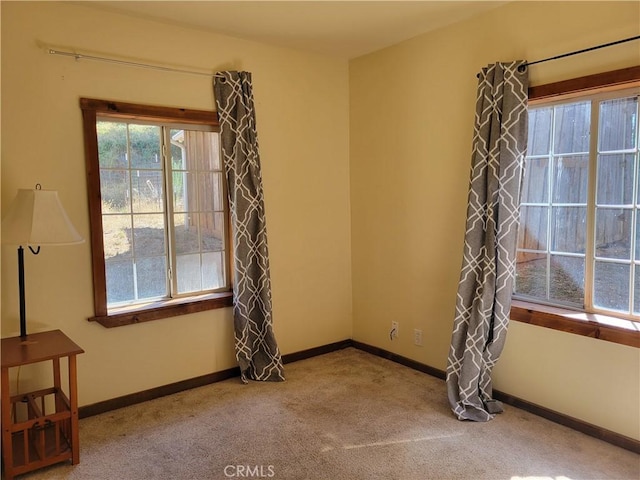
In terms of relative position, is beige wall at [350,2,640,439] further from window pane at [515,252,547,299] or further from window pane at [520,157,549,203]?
window pane at [520,157,549,203]

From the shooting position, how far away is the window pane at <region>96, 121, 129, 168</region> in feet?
9.55

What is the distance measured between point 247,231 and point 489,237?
1619 millimetres

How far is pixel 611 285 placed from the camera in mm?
2574

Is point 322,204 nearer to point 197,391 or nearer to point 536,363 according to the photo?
point 197,391

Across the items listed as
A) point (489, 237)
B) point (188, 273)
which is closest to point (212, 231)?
point (188, 273)

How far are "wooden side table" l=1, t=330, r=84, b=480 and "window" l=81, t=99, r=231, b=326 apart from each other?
47 centimetres

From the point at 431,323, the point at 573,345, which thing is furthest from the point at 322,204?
the point at 573,345

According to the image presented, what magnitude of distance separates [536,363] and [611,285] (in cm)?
62

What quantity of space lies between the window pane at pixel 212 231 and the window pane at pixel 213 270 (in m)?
0.05

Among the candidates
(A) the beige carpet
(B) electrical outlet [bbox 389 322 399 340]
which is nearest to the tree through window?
(A) the beige carpet

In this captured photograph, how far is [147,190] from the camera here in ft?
10.2

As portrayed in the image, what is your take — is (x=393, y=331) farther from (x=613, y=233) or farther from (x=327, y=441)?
(x=613, y=233)

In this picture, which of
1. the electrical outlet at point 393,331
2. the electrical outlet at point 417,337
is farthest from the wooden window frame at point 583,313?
the electrical outlet at point 393,331

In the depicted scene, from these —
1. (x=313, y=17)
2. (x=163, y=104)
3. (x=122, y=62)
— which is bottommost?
(x=163, y=104)
